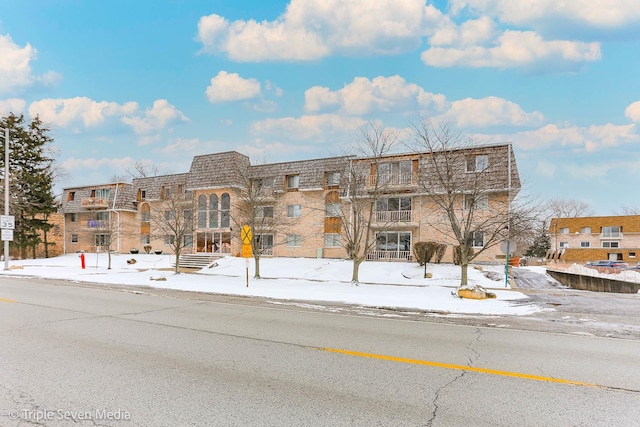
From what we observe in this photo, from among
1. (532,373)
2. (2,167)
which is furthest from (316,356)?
(2,167)

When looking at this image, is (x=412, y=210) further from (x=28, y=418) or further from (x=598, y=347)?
(x=28, y=418)

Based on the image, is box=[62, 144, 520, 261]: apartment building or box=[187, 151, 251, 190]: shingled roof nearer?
box=[62, 144, 520, 261]: apartment building

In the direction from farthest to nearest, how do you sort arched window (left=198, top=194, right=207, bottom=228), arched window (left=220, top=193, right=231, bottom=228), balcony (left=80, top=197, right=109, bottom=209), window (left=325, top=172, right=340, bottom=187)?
1. balcony (left=80, top=197, right=109, bottom=209)
2. arched window (left=198, top=194, right=207, bottom=228)
3. arched window (left=220, top=193, right=231, bottom=228)
4. window (left=325, top=172, right=340, bottom=187)

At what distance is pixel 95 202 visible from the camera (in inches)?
1657

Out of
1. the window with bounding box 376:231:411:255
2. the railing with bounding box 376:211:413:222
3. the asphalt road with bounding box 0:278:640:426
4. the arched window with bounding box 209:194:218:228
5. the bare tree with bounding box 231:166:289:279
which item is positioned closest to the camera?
the asphalt road with bounding box 0:278:640:426

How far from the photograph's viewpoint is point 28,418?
3.73 m

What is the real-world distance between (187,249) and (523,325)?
32.0 metres

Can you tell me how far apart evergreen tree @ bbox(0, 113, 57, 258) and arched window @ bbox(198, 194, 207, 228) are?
16565 millimetres

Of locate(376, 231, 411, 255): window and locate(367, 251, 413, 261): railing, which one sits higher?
locate(376, 231, 411, 255): window

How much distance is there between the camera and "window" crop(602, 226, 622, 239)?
61.1 meters

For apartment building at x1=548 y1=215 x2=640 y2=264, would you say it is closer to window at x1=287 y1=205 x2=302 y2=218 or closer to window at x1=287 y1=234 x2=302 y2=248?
window at x1=287 y1=234 x2=302 y2=248

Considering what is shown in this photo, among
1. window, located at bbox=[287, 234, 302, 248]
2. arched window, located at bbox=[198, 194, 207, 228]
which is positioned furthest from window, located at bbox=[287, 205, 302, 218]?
arched window, located at bbox=[198, 194, 207, 228]

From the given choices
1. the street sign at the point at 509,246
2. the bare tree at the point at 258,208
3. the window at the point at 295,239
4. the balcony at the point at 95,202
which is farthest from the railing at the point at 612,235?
the balcony at the point at 95,202

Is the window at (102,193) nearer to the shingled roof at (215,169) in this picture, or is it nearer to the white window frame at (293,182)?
the shingled roof at (215,169)
